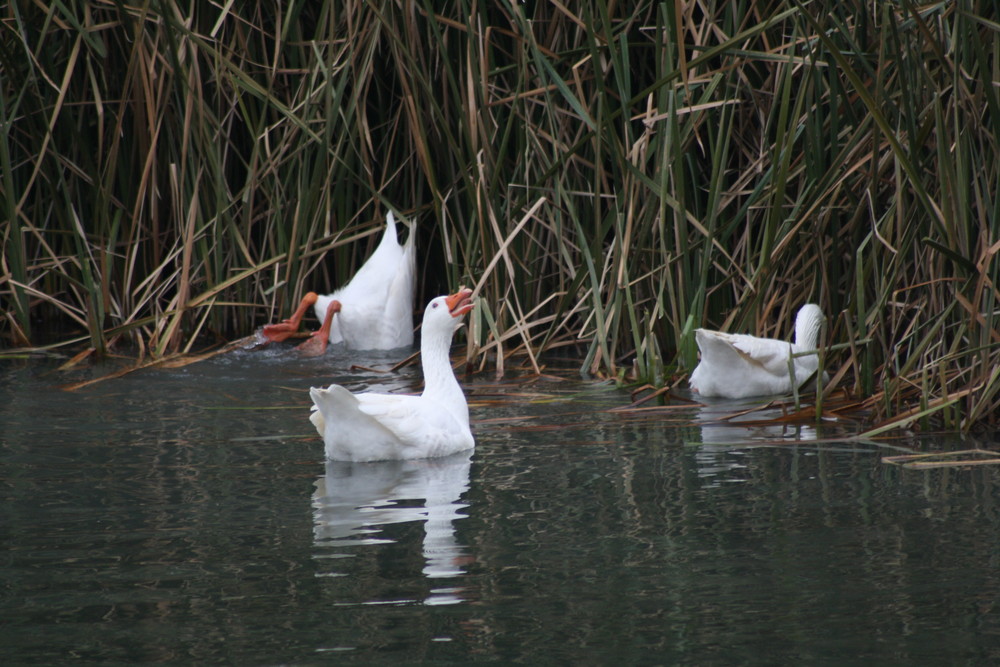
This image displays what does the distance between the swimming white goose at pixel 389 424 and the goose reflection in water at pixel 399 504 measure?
0.15 ft

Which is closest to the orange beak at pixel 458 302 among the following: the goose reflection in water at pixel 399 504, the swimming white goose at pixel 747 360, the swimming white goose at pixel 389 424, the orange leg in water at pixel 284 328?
the swimming white goose at pixel 389 424

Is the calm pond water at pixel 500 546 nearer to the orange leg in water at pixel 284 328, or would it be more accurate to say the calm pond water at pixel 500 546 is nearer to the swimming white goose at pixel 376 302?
the orange leg in water at pixel 284 328

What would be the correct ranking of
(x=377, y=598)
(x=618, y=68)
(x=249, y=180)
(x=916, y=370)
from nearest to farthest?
(x=377, y=598) < (x=916, y=370) < (x=618, y=68) < (x=249, y=180)

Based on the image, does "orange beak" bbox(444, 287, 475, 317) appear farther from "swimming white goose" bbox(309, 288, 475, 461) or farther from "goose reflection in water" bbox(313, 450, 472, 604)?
"goose reflection in water" bbox(313, 450, 472, 604)

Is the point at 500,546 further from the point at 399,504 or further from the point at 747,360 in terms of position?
the point at 747,360

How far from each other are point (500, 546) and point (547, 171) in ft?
11.5

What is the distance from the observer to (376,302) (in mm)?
8828

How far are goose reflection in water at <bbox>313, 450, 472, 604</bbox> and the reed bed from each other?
1.77 meters

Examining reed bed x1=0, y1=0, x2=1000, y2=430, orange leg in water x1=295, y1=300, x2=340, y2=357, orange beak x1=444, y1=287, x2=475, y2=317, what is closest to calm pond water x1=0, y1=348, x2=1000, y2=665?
orange beak x1=444, y1=287, x2=475, y2=317

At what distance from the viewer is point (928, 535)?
167 inches

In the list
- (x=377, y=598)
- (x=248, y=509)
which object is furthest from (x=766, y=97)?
(x=377, y=598)

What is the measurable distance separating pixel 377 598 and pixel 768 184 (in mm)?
3912

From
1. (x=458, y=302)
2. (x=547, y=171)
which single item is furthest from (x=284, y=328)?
(x=458, y=302)

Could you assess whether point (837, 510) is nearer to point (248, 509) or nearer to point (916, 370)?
point (916, 370)
